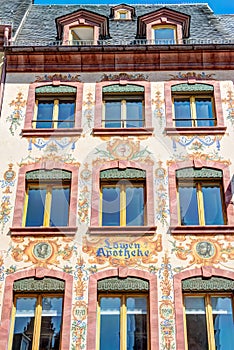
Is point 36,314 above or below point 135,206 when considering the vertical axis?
below

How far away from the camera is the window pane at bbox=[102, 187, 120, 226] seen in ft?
52.5

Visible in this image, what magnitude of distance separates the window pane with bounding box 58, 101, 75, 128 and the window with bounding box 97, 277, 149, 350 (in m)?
5.94

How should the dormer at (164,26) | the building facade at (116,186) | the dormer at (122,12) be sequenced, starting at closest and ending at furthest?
1. the building facade at (116,186)
2. the dormer at (164,26)
3. the dormer at (122,12)

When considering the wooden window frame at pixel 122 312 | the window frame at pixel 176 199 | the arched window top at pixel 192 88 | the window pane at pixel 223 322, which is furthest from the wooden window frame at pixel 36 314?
the arched window top at pixel 192 88

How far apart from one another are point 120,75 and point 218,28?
6102 millimetres

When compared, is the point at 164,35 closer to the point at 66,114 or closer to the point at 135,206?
the point at 66,114

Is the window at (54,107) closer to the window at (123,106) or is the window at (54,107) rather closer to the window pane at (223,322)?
the window at (123,106)

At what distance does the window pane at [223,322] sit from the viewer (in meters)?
13.8

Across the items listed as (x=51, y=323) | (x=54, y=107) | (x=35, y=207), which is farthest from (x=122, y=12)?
(x=51, y=323)

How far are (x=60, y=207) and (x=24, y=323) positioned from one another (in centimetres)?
364

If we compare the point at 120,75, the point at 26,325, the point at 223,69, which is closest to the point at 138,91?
the point at 120,75

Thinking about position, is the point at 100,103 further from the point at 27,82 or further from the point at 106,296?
the point at 106,296

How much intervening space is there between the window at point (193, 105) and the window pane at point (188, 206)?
2.65 meters

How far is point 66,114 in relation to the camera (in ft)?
61.1
